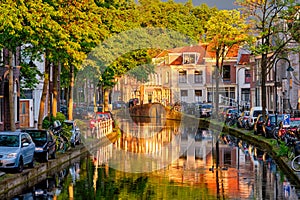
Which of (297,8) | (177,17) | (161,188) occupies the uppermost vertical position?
(177,17)

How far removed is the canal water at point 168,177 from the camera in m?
19.7

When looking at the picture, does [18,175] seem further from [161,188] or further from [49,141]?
[49,141]

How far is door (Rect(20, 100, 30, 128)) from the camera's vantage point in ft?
171

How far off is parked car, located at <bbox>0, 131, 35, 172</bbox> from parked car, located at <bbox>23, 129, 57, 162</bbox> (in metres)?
1.80

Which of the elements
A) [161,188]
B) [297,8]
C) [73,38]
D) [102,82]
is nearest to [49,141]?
[73,38]

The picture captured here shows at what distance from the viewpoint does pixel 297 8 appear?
42.1 metres

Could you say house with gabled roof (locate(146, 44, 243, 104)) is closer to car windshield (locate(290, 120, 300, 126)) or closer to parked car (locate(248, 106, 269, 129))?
parked car (locate(248, 106, 269, 129))

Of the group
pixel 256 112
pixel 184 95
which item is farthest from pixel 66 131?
pixel 184 95

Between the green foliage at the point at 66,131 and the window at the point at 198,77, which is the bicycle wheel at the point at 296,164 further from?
the window at the point at 198,77

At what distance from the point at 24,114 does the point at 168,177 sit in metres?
30.4

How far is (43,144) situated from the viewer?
27.4 meters

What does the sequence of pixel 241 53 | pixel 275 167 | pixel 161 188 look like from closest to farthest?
pixel 161 188
pixel 275 167
pixel 241 53

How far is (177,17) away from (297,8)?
70.1 metres

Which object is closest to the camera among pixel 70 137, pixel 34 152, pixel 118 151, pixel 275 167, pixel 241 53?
pixel 34 152
